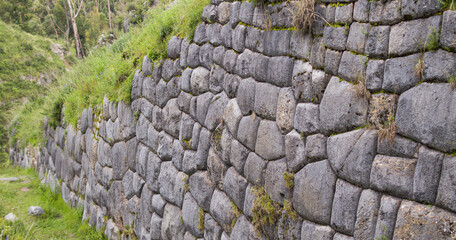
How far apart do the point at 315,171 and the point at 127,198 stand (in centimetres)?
383

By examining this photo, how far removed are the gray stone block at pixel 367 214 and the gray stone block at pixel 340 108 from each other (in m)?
0.44

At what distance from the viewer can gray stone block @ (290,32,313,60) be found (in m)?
2.77


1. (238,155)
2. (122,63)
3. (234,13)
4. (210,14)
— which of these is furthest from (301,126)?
(122,63)

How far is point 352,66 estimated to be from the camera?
234 centimetres

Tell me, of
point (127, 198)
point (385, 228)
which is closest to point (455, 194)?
point (385, 228)

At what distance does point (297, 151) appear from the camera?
2.79m

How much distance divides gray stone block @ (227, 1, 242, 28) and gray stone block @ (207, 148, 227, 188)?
133 cm

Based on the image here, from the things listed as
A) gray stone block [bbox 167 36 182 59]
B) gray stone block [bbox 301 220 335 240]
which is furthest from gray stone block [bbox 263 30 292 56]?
gray stone block [bbox 167 36 182 59]

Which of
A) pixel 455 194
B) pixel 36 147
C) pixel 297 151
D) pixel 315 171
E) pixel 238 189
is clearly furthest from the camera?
pixel 36 147

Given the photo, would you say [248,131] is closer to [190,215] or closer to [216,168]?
[216,168]

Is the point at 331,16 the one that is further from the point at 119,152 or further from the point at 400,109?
the point at 119,152

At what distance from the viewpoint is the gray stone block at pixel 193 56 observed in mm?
4316

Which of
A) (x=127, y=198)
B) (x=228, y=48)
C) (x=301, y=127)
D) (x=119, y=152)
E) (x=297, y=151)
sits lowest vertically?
(x=127, y=198)

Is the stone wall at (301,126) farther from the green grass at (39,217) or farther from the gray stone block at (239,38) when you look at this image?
the green grass at (39,217)
